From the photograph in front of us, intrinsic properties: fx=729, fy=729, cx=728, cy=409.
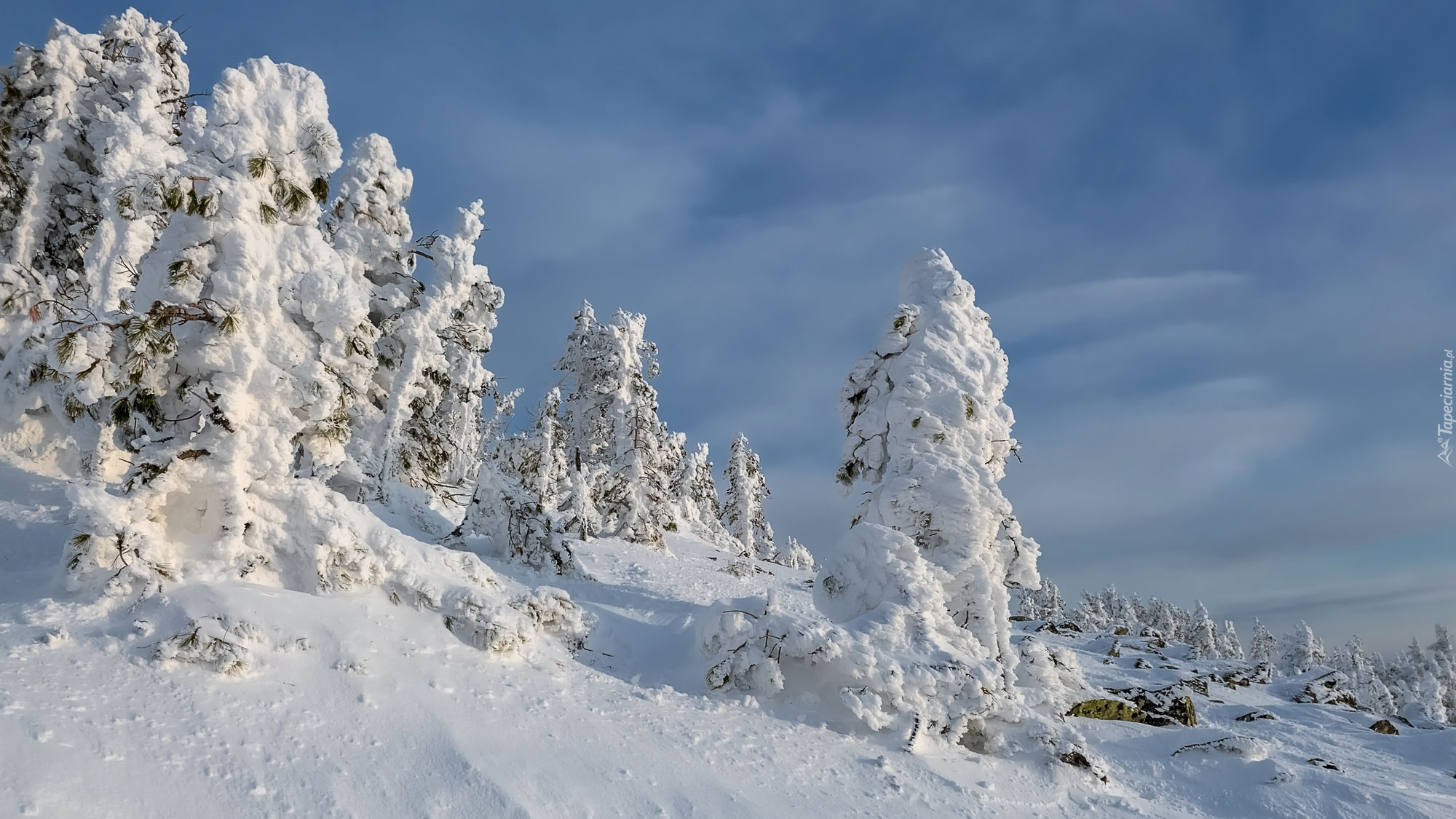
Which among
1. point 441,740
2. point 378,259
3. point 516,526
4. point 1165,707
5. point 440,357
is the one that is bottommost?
point 441,740

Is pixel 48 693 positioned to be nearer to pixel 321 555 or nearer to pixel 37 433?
pixel 321 555

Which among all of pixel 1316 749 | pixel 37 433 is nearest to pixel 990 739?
pixel 1316 749

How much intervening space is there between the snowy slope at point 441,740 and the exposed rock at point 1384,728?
394 inches

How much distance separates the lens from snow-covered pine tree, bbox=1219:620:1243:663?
87.9 metres

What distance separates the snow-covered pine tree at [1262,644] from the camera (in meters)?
101

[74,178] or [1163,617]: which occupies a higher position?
[1163,617]

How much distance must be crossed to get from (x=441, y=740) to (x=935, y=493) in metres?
10.5

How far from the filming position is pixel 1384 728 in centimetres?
2081

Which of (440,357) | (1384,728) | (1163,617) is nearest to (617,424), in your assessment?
(440,357)

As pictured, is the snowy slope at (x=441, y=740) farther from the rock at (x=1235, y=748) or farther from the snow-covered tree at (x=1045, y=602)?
the snow-covered tree at (x=1045, y=602)

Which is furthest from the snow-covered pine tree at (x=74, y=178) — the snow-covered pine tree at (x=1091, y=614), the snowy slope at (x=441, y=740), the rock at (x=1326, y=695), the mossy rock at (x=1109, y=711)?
the snow-covered pine tree at (x=1091, y=614)

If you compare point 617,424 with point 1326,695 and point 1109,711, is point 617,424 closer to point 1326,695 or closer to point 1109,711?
point 1109,711

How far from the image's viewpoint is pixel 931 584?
1245cm

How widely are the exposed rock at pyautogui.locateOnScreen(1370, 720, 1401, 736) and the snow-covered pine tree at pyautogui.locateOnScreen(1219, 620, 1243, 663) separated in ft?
255
